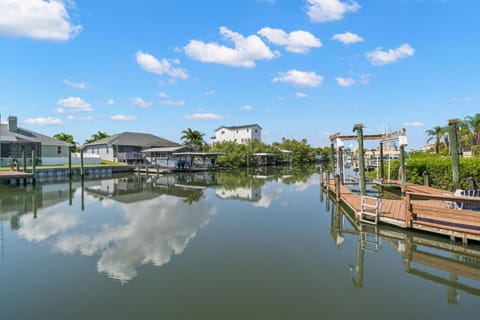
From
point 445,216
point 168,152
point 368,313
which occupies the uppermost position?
point 168,152

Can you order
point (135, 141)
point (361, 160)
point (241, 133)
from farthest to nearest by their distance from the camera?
point (241, 133) → point (135, 141) → point (361, 160)

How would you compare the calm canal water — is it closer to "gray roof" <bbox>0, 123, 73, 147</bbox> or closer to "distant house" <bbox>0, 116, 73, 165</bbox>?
"distant house" <bbox>0, 116, 73, 165</bbox>

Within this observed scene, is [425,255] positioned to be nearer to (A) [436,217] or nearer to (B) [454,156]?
(A) [436,217]

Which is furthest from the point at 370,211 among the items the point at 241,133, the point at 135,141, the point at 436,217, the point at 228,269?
the point at 241,133

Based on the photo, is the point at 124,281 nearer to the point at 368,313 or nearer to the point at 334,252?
the point at 368,313

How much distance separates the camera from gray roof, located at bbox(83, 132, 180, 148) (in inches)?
1678

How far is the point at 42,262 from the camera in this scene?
6922mm

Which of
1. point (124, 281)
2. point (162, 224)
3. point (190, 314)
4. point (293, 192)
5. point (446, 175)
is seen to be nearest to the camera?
point (190, 314)

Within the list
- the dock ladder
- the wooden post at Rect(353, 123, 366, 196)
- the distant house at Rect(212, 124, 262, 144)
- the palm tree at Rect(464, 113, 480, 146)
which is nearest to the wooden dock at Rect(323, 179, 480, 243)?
the dock ladder

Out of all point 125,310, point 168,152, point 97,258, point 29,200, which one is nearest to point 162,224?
point 97,258

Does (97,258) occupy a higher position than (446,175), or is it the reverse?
(446,175)

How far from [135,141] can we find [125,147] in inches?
87.8

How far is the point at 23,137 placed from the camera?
32188 mm

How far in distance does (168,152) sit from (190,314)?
35.7m
